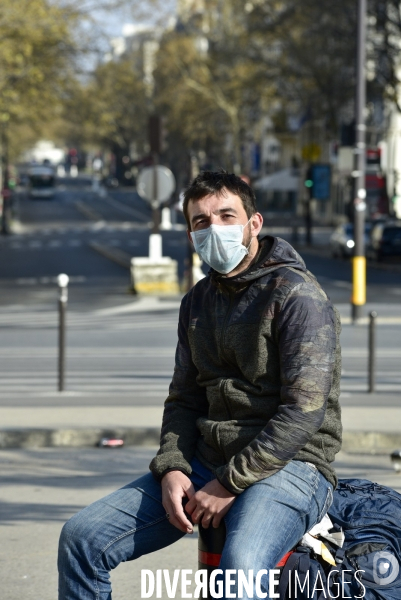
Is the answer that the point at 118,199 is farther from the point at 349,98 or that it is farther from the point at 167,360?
the point at 167,360

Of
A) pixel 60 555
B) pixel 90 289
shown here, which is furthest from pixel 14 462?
pixel 90 289

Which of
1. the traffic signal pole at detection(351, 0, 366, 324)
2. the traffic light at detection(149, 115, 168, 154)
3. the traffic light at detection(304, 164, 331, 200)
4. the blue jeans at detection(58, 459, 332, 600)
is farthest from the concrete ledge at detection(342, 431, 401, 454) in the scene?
the traffic light at detection(304, 164, 331, 200)

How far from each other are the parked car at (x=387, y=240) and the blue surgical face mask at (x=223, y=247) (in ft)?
126

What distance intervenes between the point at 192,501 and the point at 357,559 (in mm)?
505

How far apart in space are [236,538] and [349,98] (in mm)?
44419

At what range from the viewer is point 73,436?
8.81m

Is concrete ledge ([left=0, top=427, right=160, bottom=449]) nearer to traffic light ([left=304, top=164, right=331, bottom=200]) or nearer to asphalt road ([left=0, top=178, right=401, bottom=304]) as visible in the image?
asphalt road ([left=0, top=178, right=401, bottom=304])

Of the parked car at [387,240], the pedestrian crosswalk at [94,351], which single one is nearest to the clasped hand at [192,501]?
the pedestrian crosswalk at [94,351]

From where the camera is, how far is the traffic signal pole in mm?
19453

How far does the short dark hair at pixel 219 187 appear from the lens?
361 centimetres

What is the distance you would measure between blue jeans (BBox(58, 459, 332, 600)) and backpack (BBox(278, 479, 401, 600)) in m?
0.09

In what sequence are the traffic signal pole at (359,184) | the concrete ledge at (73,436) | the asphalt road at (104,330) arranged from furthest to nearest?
1. the traffic signal pole at (359,184)
2. the asphalt road at (104,330)
3. the concrete ledge at (73,436)

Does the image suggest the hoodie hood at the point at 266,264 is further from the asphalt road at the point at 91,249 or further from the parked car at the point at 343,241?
the parked car at the point at 343,241

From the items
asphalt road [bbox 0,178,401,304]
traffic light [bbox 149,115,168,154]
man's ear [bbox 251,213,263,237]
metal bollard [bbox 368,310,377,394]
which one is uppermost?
traffic light [bbox 149,115,168,154]
